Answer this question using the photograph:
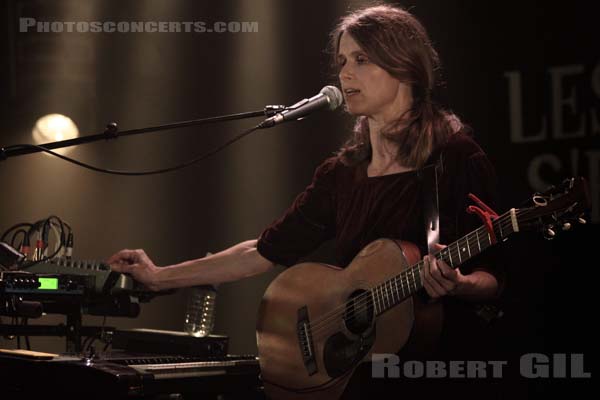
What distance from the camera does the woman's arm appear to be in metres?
3.20

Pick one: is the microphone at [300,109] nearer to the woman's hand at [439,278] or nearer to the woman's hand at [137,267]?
the woman's hand at [439,278]

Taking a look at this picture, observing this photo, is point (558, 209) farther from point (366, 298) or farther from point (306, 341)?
point (306, 341)

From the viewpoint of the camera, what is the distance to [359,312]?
2.61 meters

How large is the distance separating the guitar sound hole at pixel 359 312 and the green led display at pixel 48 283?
116 cm

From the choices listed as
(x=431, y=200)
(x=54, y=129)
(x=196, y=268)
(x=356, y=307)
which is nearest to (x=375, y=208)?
(x=431, y=200)

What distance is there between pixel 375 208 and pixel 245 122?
1.21 metres

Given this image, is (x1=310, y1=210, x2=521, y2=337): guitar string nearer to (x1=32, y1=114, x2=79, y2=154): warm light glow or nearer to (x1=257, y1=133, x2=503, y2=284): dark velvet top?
(x1=257, y1=133, x2=503, y2=284): dark velvet top

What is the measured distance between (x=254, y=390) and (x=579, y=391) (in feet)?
4.05

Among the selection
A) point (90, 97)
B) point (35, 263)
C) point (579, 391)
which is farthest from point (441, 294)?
point (90, 97)

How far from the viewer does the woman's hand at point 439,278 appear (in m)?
2.31

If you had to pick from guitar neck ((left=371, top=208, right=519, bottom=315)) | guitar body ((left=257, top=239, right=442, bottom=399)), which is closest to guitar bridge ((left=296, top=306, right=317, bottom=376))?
guitar body ((left=257, top=239, right=442, bottom=399))

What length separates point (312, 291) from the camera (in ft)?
9.14

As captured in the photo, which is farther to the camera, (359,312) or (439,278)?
(359,312)

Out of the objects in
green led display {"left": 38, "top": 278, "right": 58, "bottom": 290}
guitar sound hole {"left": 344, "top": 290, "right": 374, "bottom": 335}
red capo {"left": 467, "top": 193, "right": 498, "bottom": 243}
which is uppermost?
red capo {"left": 467, "top": 193, "right": 498, "bottom": 243}
